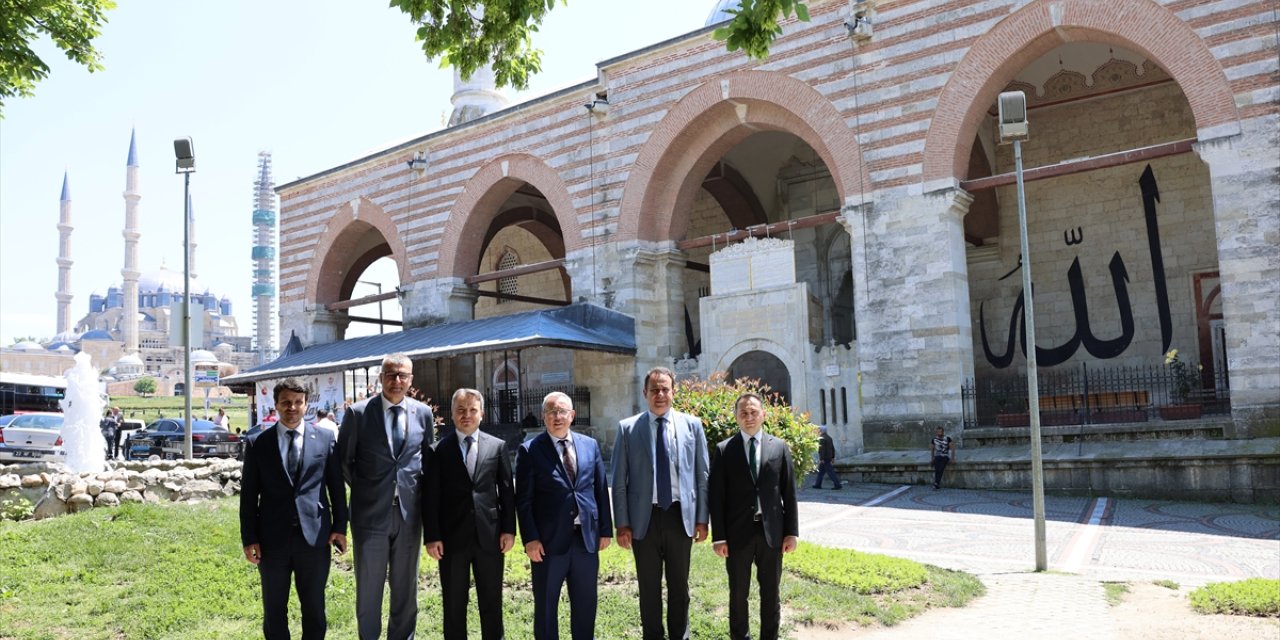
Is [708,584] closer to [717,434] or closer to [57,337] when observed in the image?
[717,434]

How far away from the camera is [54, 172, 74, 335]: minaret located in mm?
87750

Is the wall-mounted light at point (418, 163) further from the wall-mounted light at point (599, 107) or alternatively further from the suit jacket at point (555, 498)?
the suit jacket at point (555, 498)

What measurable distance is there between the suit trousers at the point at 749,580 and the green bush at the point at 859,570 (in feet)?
5.70

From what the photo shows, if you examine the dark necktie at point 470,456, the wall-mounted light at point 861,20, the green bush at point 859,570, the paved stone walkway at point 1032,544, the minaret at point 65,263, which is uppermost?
the minaret at point 65,263

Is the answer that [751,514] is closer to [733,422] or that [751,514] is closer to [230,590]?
[733,422]

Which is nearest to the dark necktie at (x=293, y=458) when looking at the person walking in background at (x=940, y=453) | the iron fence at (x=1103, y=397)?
the person walking in background at (x=940, y=453)

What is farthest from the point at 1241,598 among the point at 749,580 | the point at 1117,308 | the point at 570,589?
the point at 1117,308

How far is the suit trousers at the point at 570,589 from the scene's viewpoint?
4988mm

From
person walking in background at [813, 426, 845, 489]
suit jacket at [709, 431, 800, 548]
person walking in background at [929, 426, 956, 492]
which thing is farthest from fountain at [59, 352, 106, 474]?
person walking in background at [929, 426, 956, 492]

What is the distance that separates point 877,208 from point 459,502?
39.6 feet

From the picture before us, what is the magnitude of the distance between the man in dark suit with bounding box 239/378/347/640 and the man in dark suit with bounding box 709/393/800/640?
2.10 metres

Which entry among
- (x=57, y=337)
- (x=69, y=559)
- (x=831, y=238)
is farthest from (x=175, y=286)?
(x=69, y=559)

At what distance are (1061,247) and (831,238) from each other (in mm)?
5050

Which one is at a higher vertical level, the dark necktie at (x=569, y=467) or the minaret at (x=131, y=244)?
the minaret at (x=131, y=244)
